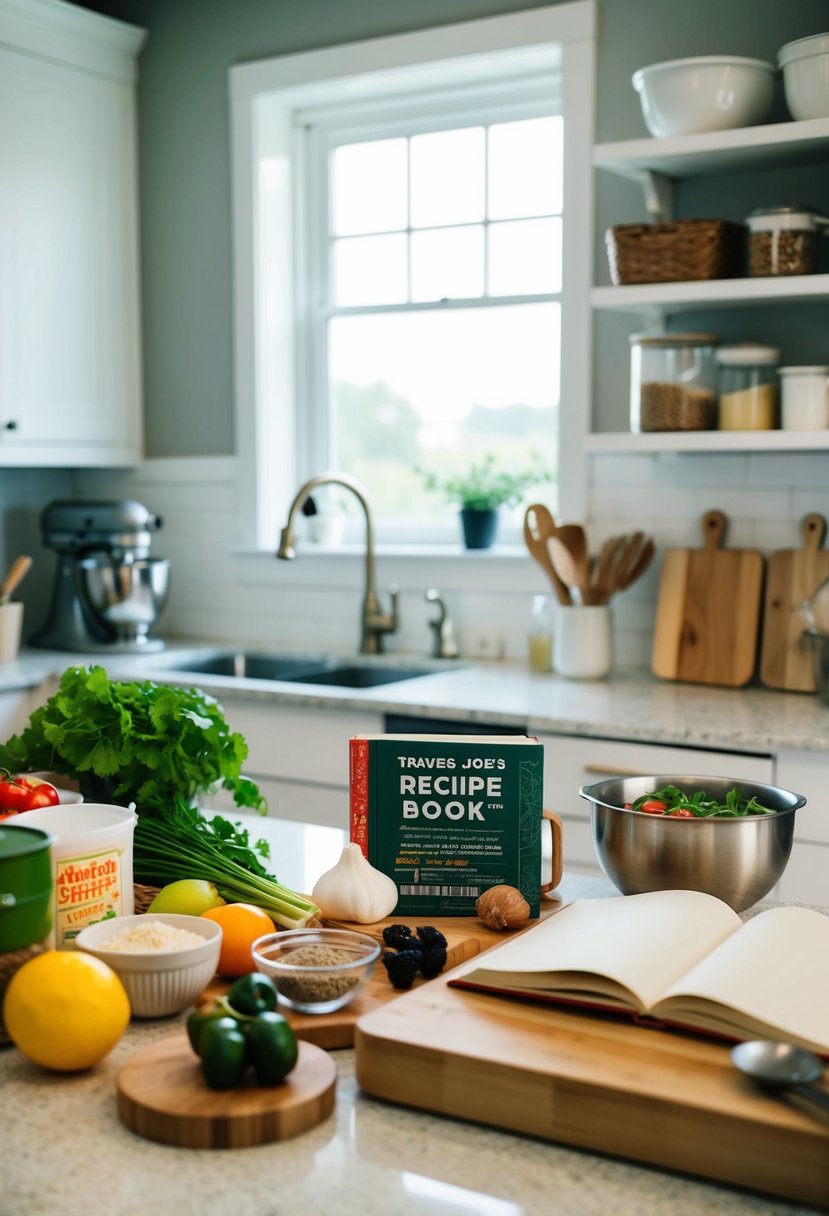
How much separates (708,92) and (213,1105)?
2.50 meters

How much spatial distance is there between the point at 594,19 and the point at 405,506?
1.48 m

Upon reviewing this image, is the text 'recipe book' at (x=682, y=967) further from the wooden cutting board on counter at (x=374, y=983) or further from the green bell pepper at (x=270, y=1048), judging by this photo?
the green bell pepper at (x=270, y=1048)

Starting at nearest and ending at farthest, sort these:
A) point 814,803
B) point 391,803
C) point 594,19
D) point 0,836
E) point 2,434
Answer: point 0,836 < point 391,803 < point 814,803 < point 594,19 < point 2,434

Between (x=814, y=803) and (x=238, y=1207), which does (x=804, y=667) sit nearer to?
(x=814, y=803)

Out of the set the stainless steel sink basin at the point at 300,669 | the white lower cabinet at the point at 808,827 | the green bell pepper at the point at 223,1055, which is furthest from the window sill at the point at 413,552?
the green bell pepper at the point at 223,1055

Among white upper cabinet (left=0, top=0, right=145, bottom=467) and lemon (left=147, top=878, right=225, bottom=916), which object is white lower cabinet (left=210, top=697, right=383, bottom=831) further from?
lemon (left=147, top=878, right=225, bottom=916)

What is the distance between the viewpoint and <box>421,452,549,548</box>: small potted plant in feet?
12.2

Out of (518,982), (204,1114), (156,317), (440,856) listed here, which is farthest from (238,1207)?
(156,317)

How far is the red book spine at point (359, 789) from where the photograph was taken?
4.90 feet

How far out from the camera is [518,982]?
1.20m

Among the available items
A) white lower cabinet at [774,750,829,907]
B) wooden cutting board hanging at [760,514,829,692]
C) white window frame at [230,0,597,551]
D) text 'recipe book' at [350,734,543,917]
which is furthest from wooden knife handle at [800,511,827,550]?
text 'recipe book' at [350,734,543,917]

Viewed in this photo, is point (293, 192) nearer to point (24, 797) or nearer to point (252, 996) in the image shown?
point (24, 797)

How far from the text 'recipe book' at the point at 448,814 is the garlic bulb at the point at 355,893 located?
1.8 inches

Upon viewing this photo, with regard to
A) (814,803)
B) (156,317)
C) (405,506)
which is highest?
(156,317)
